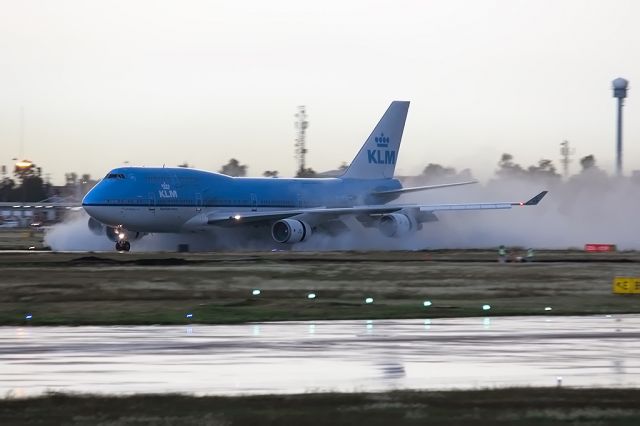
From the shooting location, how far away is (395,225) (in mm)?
75125

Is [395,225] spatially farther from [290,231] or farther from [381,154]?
[381,154]

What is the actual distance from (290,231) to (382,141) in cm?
1625

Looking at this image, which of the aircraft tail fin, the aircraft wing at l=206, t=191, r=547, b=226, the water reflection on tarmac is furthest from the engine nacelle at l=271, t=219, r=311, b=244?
the water reflection on tarmac

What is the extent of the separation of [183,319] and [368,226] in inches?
1899

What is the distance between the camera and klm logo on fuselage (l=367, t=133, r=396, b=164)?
8350 cm

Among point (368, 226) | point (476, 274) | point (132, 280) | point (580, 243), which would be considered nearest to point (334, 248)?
point (368, 226)

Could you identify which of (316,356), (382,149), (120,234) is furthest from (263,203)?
(316,356)

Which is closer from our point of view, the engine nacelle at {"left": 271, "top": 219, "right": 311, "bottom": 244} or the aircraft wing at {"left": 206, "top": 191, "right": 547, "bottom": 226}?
the aircraft wing at {"left": 206, "top": 191, "right": 547, "bottom": 226}

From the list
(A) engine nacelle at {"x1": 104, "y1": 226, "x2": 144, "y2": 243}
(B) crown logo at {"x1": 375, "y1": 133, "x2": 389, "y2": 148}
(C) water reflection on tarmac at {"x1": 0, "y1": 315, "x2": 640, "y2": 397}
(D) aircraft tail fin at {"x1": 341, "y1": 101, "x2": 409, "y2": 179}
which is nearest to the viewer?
→ (C) water reflection on tarmac at {"x1": 0, "y1": 315, "x2": 640, "y2": 397}

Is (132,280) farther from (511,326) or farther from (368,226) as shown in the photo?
(368,226)

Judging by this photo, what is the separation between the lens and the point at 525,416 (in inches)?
618

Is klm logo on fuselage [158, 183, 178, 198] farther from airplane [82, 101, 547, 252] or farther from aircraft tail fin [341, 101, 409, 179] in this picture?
aircraft tail fin [341, 101, 409, 179]

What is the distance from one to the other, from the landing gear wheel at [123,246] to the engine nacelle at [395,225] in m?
16.1

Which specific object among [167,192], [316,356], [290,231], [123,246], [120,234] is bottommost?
[316,356]
